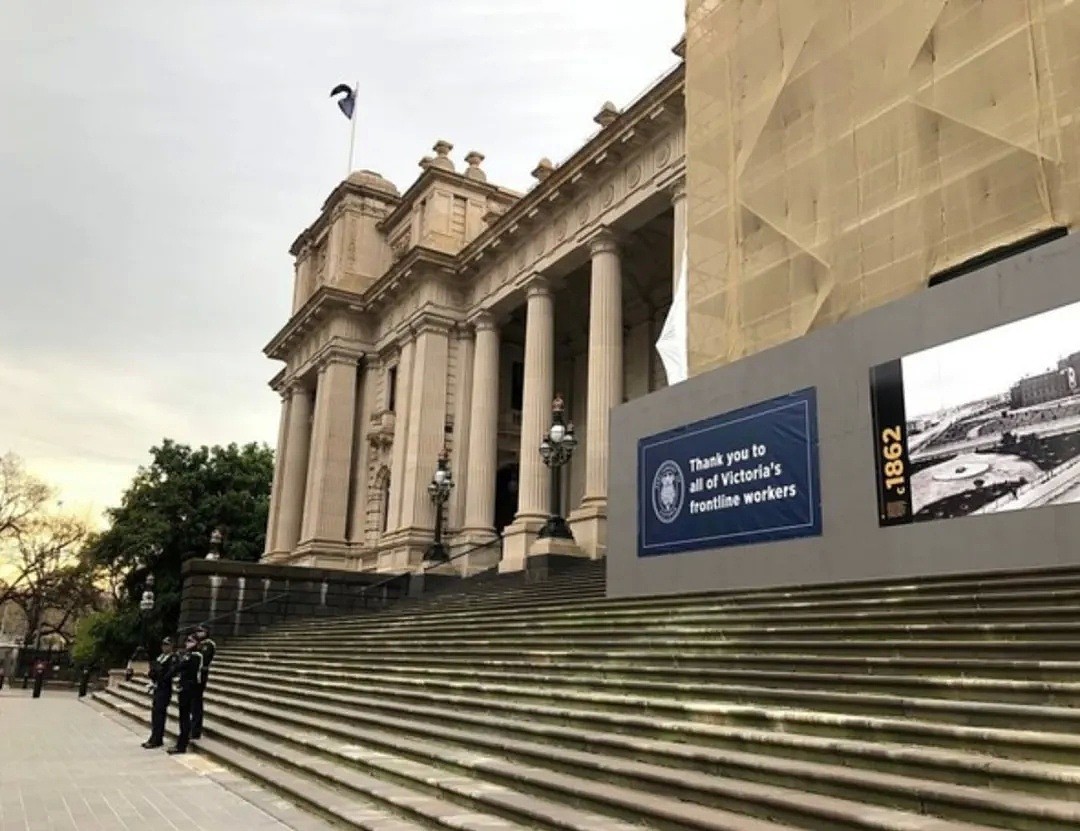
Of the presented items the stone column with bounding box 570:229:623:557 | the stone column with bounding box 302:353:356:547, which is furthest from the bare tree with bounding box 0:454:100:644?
the stone column with bounding box 570:229:623:557

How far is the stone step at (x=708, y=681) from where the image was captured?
19.8ft

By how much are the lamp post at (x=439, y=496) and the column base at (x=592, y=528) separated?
4.97 m

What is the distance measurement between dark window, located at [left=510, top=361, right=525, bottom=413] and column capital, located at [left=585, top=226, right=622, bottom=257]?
10592mm

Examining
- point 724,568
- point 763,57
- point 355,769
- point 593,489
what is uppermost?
point 763,57

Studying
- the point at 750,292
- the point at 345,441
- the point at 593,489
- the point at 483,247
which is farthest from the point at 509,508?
the point at 750,292

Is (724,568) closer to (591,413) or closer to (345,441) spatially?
(591,413)

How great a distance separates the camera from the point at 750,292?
15500 mm

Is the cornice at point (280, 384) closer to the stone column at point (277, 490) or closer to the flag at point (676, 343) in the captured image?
the stone column at point (277, 490)

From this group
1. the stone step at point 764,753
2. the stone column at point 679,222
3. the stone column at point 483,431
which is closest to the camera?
the stone step at point 764,753

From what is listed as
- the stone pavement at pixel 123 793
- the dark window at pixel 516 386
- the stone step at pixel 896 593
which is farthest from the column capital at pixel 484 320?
the stone pavement at pixel 123 793

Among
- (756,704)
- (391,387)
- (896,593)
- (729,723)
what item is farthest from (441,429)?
(729,723)

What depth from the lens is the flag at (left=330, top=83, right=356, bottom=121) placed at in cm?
3838

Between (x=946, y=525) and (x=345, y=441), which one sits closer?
(x=946, y=525)

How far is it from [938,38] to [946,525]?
694cm
